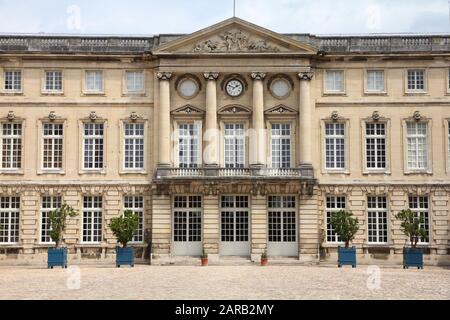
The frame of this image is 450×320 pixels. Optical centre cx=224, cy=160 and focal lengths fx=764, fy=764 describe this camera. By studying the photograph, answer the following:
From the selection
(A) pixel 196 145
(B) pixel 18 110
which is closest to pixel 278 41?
(A) pixel 196 145

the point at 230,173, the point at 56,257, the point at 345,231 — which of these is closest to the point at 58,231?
the point at 56,257

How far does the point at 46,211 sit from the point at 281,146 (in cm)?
1259

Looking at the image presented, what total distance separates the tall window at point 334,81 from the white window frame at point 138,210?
37.3ft

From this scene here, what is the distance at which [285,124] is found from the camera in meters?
39.8

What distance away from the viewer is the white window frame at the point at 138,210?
39.4 m

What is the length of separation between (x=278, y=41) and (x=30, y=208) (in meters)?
15.3

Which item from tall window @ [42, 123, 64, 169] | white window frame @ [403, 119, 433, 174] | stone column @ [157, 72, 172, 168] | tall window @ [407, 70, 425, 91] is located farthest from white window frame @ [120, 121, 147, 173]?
tall window @ [407, 70, 425, 91]

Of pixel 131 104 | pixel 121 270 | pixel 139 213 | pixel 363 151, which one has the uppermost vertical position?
pixel 131 104

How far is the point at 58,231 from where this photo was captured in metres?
36.1

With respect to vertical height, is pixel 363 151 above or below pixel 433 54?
below

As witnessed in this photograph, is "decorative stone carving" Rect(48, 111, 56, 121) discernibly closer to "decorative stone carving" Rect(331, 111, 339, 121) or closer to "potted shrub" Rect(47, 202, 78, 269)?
"potted shrub" Rect(47, 202, 78, 269)

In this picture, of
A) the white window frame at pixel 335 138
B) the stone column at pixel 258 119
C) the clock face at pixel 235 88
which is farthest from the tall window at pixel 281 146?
the clock face at pixel 235 88

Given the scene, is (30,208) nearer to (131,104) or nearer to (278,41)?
(131,104)

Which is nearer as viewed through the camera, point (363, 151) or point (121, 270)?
point (121, 270)
